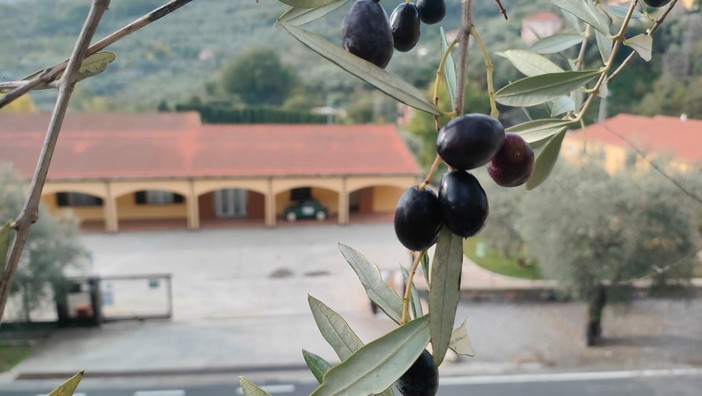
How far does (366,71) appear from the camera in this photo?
0.25 meters

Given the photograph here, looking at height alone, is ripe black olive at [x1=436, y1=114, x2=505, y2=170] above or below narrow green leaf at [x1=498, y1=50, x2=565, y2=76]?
below

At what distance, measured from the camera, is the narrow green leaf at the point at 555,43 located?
0.53 m

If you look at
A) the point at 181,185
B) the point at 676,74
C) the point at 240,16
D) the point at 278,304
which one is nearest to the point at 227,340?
the point at 278,304

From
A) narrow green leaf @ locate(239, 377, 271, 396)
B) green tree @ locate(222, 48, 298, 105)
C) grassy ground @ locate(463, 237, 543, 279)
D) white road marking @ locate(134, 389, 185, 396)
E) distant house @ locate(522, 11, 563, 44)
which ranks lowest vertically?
white road marking @ locate(134, 389, 185, 396)

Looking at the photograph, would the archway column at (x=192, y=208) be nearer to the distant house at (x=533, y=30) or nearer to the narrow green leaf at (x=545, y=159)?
the distant house at (x=533, y=30)

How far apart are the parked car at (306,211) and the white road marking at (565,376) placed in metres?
6.21

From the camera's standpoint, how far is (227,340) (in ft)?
23.3

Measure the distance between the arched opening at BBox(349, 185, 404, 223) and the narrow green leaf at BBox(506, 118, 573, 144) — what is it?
12112mm

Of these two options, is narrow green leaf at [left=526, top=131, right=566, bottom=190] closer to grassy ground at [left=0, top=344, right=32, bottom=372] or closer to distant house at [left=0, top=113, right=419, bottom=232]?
grassy ground at [left=0, top=344, right=32, bottom=372]

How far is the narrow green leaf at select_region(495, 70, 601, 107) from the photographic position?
1.03 feet

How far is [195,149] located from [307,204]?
2.66 meters

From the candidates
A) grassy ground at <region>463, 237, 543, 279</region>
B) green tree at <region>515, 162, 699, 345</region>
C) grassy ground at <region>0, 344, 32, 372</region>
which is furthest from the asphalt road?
grassy ground at <region>463, 237, 543, 279</region>

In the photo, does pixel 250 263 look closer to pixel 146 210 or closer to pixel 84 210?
pixel 146 210

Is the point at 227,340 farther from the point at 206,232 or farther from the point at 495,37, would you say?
the point at 495,37
